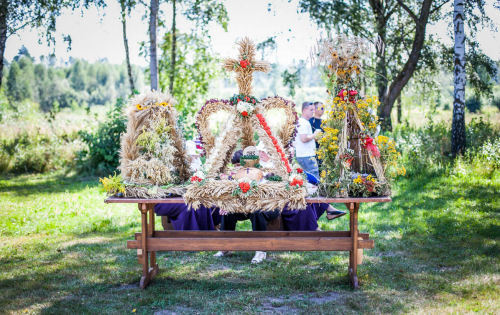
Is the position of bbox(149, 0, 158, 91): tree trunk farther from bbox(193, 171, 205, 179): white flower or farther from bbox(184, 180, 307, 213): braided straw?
bbox(184, 180, 307, 213): braided straw

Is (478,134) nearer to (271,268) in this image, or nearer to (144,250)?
(271,268)

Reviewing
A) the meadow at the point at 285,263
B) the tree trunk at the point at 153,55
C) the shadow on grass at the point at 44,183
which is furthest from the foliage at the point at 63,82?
the meadow at the point at 285,263

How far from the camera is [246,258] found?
599 centimetres

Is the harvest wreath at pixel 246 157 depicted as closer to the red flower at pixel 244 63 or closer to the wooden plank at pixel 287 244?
the red flower at pixel 244 63

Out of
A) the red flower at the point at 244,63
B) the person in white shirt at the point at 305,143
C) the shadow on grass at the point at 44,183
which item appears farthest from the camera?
the shadow on grass at the point at 44,183

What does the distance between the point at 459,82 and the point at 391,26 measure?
20.8 ft

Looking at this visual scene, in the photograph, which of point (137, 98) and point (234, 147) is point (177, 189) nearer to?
point (234, 147)

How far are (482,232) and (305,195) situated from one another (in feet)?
11.9

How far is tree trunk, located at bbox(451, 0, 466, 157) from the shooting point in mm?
10078

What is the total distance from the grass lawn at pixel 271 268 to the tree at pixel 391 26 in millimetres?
5368

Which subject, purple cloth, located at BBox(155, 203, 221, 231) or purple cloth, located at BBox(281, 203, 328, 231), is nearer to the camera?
purple cloth, located at BBox(281, 203, 328, 231)

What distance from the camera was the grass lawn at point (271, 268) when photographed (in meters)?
4.36

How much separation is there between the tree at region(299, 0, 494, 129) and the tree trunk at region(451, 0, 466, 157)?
235cm

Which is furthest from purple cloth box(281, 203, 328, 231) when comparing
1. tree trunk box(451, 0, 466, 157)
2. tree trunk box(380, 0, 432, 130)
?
tree trunk box(380, 0, 432, 130)
